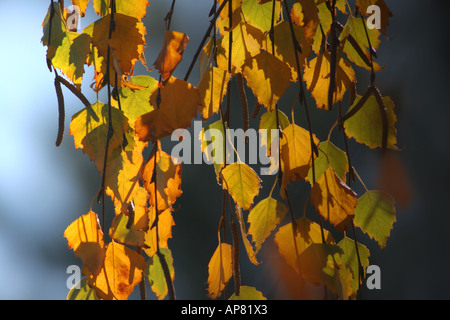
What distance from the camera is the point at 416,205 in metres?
1.65

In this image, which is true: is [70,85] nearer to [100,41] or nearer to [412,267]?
[100,41]

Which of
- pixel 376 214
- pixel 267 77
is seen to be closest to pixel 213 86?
pixel 267 77

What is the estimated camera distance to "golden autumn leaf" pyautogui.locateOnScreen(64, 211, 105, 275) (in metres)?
0.26

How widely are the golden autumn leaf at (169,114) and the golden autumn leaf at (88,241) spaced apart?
7 cm

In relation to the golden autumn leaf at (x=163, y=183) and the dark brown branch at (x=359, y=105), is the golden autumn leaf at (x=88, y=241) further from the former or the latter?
the dark brown branch at (x=359, y=105)

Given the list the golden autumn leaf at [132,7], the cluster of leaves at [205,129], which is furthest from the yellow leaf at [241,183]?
the golden autumn leaf at [132,7]

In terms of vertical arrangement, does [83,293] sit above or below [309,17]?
below

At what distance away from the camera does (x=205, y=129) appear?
295mm

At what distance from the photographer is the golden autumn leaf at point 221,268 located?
0.28m

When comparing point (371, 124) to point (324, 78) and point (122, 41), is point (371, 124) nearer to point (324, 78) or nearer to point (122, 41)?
point (324, 78)

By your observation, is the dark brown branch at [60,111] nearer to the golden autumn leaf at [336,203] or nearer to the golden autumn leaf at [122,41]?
the golden autumn leaf at [122,41]

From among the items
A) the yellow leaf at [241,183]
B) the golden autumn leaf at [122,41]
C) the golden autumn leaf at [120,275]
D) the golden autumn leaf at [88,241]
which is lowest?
the golden autumn leaf at [120,275]

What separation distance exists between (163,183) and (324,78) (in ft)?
0.38

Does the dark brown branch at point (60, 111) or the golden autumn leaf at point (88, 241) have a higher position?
the dark brown branch at point (60, 111)
